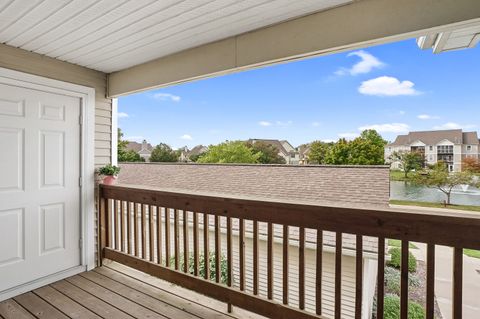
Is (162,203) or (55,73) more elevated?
(55,73)

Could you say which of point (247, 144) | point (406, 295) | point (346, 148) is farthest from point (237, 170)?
point (406, 295)

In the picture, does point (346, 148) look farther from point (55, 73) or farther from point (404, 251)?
point (55, 73)

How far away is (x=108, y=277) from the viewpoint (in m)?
2.88

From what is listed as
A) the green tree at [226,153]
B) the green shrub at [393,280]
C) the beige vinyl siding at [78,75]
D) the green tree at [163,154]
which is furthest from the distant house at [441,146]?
the green tree at [163,154]

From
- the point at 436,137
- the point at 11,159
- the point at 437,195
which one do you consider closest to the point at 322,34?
the point at 437,195

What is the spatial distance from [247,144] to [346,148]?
717 centimetres

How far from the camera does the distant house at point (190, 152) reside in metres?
9.73

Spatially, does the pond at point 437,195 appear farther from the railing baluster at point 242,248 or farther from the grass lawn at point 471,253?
the railing baluster at point 242,248

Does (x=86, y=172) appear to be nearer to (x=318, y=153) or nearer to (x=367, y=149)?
(x=318, y=153)

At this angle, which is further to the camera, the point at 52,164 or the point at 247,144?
the point at 247,144

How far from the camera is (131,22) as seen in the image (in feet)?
6.58

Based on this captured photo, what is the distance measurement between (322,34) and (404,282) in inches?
63.2

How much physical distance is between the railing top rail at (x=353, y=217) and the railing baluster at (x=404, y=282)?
0.08 metres

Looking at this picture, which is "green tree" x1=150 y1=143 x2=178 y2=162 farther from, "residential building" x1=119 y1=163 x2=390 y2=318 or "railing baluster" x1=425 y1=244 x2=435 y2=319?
"railing baluster" x1=425 y1=244 x2=435 y2=319
